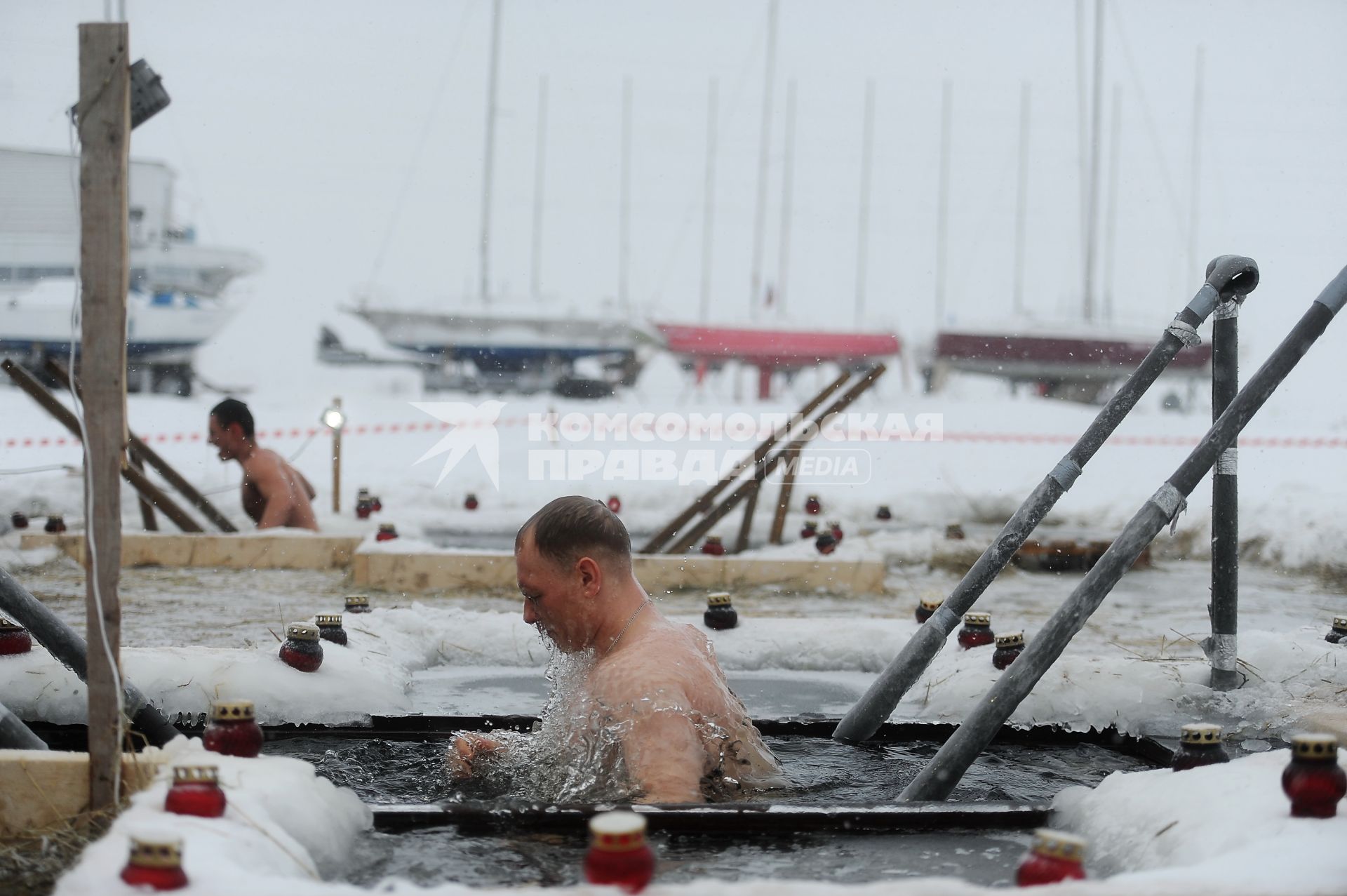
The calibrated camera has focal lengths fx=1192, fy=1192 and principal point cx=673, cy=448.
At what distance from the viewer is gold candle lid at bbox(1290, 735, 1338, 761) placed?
215 cm

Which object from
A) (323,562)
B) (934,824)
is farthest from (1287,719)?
(323,562)

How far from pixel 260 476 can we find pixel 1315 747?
7.18 meters

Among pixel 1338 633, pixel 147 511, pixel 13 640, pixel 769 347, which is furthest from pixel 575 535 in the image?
pixel 769 347

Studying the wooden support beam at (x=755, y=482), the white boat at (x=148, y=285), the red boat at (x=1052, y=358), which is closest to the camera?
the wooden support beam at (x=755, y=482)

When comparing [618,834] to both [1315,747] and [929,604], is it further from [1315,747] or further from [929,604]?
[929,604]

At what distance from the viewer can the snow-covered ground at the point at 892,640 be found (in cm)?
223

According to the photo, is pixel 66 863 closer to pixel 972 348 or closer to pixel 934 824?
pixel 934 824

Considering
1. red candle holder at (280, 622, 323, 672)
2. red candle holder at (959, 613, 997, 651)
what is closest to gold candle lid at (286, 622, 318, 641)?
red candle holder at (280, 622, 323, 672)

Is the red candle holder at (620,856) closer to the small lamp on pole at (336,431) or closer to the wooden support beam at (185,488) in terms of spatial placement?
the wooden support beam at (185,488)

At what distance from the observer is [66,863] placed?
2.20m

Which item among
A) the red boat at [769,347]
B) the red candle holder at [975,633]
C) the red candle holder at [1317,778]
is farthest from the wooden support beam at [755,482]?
the red boat at [769,347]

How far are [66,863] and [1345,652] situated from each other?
4.23 m

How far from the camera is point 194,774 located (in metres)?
2.08

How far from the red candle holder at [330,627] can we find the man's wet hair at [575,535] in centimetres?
155
